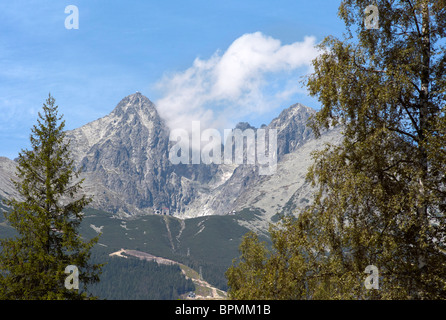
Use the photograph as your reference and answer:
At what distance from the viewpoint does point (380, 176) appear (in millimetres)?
19797

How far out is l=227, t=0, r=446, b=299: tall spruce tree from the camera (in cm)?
1883

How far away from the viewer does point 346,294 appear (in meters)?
18.7

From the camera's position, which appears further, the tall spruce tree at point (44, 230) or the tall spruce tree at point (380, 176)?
the tall spruce tree at point (44, 230)

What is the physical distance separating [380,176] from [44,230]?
91.7 feet

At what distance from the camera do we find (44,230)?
35.8m

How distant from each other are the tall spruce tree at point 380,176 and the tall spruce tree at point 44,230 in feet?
65.7

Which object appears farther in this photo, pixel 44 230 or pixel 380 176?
pixel 44 230

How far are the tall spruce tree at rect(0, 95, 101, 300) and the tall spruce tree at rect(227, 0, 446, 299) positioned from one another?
20.0 meters

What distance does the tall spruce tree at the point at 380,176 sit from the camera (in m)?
18.8

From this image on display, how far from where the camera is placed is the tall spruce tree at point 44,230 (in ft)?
110

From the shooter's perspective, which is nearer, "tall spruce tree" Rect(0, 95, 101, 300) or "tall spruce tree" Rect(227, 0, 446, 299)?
"tall spruce tree" Rect(227, 0, 446, 299)
